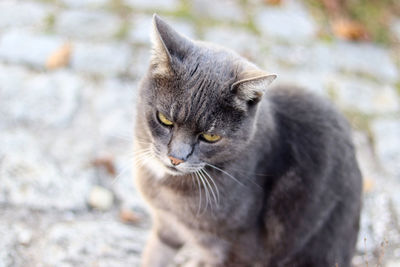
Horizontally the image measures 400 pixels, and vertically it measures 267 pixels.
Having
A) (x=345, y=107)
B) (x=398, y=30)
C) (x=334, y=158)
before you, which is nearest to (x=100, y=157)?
(x=334, y=158)

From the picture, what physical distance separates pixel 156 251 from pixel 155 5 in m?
2.34

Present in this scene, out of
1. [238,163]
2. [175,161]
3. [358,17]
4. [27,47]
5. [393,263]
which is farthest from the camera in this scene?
[358,17]

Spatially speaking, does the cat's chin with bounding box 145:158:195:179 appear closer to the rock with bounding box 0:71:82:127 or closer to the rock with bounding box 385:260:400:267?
the rock with bounding box 0:71:82:127

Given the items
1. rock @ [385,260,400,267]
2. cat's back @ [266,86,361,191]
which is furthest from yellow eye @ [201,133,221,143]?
rock @ [385,260,400,267]

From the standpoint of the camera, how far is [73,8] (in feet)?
12.0

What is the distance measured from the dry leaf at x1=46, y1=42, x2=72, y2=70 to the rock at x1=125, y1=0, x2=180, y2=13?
33.2 inches

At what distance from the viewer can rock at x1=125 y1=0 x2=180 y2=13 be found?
373 cm

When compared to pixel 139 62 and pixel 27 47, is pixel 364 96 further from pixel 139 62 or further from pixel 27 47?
pixel 27 47

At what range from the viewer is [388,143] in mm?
3010

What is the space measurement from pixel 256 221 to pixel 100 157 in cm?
120

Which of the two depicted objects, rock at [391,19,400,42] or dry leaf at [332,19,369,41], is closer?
dry leaf at [332,19,369,41]

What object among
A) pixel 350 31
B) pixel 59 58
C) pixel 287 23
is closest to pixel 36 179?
pixel 59 58

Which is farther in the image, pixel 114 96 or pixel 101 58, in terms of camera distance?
pixel 101 58

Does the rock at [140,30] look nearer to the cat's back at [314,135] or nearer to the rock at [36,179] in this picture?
the rock at [36,179]
